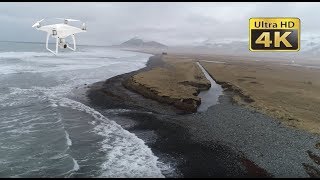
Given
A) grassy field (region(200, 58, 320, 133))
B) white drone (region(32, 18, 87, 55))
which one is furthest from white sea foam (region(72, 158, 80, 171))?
grassy field (region(200, 58, 320, 133))

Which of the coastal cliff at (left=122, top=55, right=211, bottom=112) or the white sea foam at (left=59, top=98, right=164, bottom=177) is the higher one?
the coastal cliff at (left=122, top=55, right=211, bottom=112)

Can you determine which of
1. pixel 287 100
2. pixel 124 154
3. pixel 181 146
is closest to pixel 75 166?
pixel 124 154

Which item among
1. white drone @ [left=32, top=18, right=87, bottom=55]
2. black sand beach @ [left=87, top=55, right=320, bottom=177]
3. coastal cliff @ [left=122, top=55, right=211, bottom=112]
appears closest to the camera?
white drone @ [left=32, top=18, right=87, bottom=55]

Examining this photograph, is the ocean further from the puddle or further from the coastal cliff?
the puddle

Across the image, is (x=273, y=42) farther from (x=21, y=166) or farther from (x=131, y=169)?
(x=21, y=166)

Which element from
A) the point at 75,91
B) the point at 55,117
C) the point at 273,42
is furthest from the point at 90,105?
the point at 273,42

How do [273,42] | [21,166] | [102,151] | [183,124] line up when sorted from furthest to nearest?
[183,124] → [102,151] → [21,166] → [273,42]
